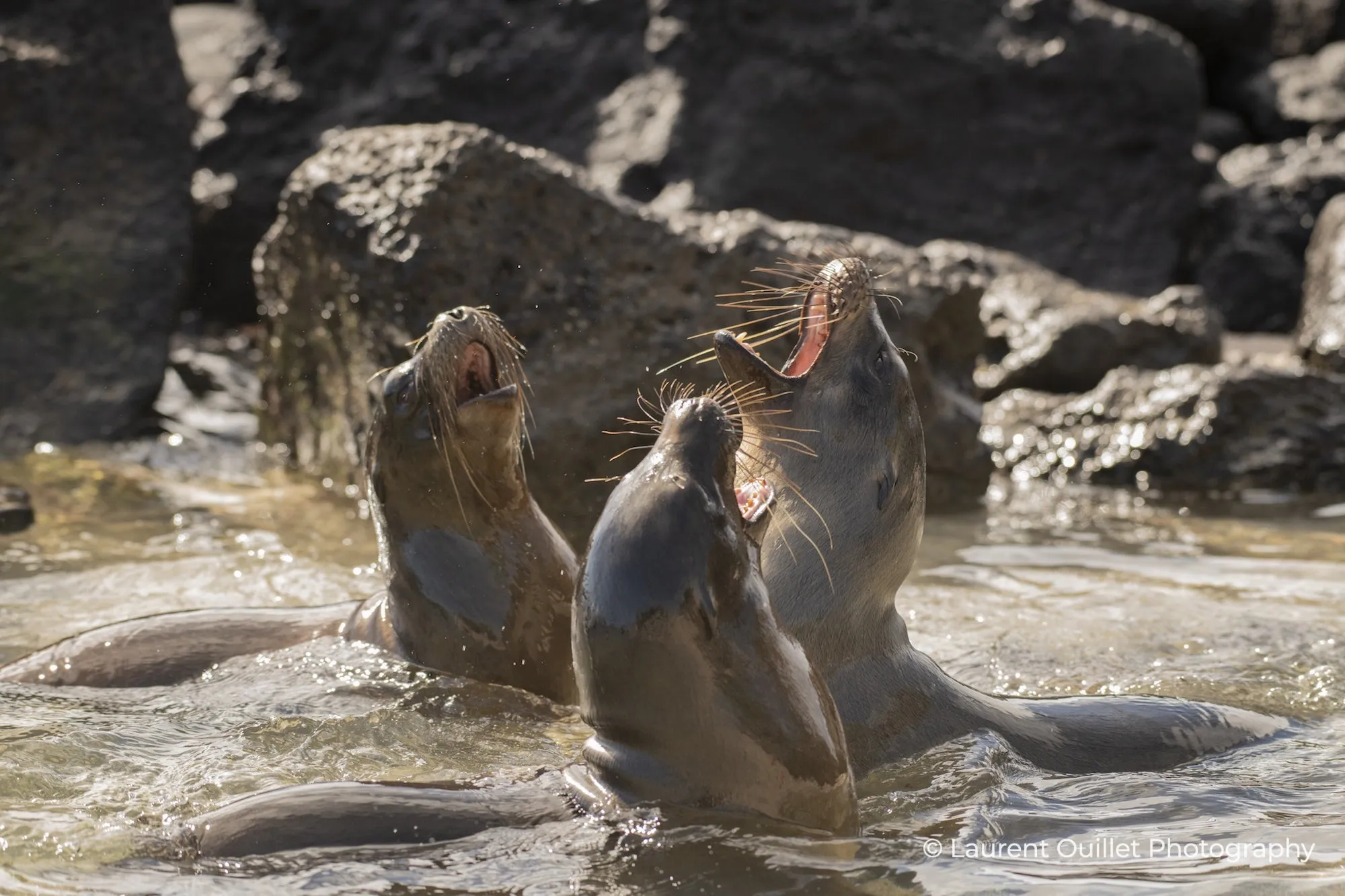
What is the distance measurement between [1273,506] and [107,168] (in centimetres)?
758

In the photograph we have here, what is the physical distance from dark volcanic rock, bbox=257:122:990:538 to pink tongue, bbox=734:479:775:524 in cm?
364

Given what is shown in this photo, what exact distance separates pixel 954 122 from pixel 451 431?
31.6 ft

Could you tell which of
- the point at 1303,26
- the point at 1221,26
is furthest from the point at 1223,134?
the point at 1303,26

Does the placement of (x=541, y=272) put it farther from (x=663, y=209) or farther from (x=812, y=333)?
(x=812, y=333)

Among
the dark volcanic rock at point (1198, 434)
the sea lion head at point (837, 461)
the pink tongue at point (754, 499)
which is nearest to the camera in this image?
the pink tongue at point (754, 499)

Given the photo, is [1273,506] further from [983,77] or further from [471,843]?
[471,843]

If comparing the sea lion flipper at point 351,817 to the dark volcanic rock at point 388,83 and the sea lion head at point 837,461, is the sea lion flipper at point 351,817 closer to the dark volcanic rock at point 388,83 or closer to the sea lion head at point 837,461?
the sea lion head at point 837,461

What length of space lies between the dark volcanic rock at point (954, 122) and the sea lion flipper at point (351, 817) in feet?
31.8

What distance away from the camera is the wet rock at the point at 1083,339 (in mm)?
10828

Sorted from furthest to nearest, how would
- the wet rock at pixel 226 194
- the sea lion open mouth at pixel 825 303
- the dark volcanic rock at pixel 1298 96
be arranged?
the dark volcanic rock at pixel 1298 96 → the wet rock at pixel 226 194 → the sea lion open mouth at pixel 825 303

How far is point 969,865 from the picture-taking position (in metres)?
3.67

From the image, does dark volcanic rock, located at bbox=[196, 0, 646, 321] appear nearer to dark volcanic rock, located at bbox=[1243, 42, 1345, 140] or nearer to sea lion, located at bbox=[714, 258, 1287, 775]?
dark volcanic rock, located at bbox=[1243, 42, 1345, 140]

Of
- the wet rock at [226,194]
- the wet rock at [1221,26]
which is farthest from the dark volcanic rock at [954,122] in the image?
the wet rock at [226,194]

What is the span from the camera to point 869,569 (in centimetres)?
465
